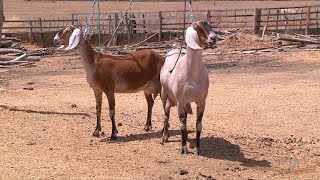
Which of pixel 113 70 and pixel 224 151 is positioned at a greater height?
pixel 113 70

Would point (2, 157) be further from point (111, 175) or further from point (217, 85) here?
point (217, 85)

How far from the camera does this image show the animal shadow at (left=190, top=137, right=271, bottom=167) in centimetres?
869

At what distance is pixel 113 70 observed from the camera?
1027cm

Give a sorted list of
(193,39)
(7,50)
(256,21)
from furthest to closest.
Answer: (256,21), (7,50), (193,39)

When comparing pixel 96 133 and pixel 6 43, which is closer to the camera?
pixel 96 133

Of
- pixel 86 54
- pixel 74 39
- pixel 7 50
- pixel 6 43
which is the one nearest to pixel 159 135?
pixel 86 54

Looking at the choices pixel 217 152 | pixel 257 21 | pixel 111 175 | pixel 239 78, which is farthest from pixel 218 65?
pixel 111 175

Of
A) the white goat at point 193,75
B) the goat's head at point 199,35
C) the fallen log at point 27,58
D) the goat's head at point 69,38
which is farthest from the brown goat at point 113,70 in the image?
the fallen log at point 27,58

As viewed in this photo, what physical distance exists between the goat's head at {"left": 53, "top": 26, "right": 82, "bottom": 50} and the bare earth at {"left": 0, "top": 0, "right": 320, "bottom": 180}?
1.62 metres

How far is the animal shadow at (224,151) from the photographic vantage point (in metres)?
8.69

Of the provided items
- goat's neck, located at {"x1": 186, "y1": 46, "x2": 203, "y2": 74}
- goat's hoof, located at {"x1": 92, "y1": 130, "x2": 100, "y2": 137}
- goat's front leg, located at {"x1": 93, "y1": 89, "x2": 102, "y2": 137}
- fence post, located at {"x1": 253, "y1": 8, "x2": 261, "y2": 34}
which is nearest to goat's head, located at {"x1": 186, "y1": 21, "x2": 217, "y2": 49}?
goat's neck, located at {"x1": 186, "y1": 46, "x2": 203, "y2": 74}

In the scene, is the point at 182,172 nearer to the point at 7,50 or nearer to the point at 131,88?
the point at 131,88

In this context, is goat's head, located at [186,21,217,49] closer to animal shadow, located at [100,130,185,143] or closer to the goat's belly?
the goat's belly

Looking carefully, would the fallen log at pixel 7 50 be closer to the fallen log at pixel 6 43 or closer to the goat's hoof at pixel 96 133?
the fallen log at pixel 6 43
